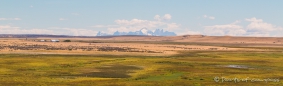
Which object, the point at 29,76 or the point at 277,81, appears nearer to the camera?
the point at 277,81

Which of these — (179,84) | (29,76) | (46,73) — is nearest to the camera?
(179,84)

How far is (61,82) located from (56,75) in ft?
27.3

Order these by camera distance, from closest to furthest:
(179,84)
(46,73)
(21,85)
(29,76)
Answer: (21,85) → (179,84) → (29,76) → (46,73)

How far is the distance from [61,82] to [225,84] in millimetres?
20041

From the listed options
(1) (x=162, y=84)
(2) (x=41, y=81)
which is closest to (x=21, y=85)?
(2) (x=41, y=81)

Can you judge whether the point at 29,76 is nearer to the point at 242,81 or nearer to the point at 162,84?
the point at 162,84

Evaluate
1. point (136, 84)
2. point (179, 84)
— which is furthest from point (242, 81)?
point (136, 84)

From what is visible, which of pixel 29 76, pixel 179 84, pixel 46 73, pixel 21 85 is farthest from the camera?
pixel 46 73

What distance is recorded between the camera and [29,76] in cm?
5597

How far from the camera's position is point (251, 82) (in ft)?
168

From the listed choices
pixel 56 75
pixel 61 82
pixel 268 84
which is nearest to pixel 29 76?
pixel 56 75

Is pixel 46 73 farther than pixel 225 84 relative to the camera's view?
Yes

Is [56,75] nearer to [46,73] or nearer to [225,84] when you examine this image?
[46,73]

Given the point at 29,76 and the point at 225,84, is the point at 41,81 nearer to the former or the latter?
the point at 29,76
